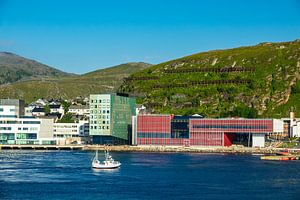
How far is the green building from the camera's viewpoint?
142 metres

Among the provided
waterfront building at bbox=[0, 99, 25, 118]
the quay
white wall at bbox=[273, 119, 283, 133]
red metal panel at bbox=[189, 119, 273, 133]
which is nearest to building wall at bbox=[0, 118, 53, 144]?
waterfront building at bbox=[0, 99, 25, 118]

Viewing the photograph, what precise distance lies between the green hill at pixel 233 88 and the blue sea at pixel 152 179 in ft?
194

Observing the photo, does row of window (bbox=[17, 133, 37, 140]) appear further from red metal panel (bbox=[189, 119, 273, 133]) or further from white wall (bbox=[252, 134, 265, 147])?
white wall (bbox=[252, 134, 265, 147])

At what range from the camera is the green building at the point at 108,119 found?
14162 centimetres

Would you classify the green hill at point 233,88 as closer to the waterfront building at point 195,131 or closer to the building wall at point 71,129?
the waterfront building at point 195,131

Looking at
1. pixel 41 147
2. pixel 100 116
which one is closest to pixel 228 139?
pixel 100 116

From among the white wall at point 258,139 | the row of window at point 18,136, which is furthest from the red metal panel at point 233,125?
the row of window at point 18,136

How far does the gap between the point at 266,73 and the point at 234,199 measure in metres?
118

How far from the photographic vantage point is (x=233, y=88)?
17650cm

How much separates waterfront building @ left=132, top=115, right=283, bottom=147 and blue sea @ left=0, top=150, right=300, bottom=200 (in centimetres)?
2715

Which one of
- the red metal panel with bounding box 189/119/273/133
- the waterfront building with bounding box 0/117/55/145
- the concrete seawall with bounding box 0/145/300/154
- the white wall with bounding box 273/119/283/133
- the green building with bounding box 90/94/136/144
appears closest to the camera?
the concrete seawall with bounding box 0/145/300/154

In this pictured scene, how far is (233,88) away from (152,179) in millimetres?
97940

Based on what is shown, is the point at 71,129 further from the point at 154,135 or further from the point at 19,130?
the point at 154,135

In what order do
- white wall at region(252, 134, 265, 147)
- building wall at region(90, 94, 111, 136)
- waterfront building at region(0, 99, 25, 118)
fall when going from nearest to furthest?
white wall at region(252, 134, 265, 147), building wall at region(90, 94, 111, 136), waterfront building at region(0, 99, 25, 118)
